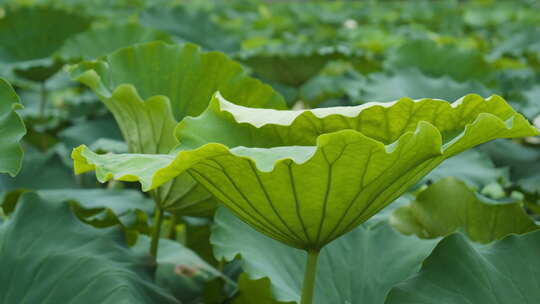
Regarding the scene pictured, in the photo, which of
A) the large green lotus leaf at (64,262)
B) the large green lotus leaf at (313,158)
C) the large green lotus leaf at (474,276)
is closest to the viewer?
the large green lotus leaf at (313,158)

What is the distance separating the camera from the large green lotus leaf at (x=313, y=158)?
2.52 feet

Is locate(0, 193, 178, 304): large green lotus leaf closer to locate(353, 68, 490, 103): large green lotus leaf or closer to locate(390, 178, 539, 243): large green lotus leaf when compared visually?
locate(390, 178, 539, 243): large green lotus leaf

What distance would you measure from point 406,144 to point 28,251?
23.2 inches

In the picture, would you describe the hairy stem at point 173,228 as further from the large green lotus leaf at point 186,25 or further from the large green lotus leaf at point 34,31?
the large green lotus leaf at point 186,25

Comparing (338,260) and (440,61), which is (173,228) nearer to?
(338,260)

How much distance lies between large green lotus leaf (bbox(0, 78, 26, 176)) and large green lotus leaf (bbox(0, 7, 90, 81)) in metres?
1.56

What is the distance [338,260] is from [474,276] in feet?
0.78

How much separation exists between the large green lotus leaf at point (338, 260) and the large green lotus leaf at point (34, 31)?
1626 millimetres

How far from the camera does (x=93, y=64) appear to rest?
1.25 m

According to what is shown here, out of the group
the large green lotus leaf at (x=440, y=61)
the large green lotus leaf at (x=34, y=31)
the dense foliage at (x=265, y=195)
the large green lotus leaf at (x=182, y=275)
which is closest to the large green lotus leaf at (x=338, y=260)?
the dense foliage at (x=265, y=195)

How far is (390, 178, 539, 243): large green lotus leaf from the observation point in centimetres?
125

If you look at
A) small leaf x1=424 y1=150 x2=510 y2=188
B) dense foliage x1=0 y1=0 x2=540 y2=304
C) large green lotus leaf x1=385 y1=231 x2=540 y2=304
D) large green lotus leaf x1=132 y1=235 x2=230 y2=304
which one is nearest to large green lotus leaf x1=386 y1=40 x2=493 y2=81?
dense foliage x1=0 y1=0 x2=540 y2=304

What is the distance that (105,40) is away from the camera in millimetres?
2273

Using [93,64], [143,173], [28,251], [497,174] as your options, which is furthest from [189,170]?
[497,174]
